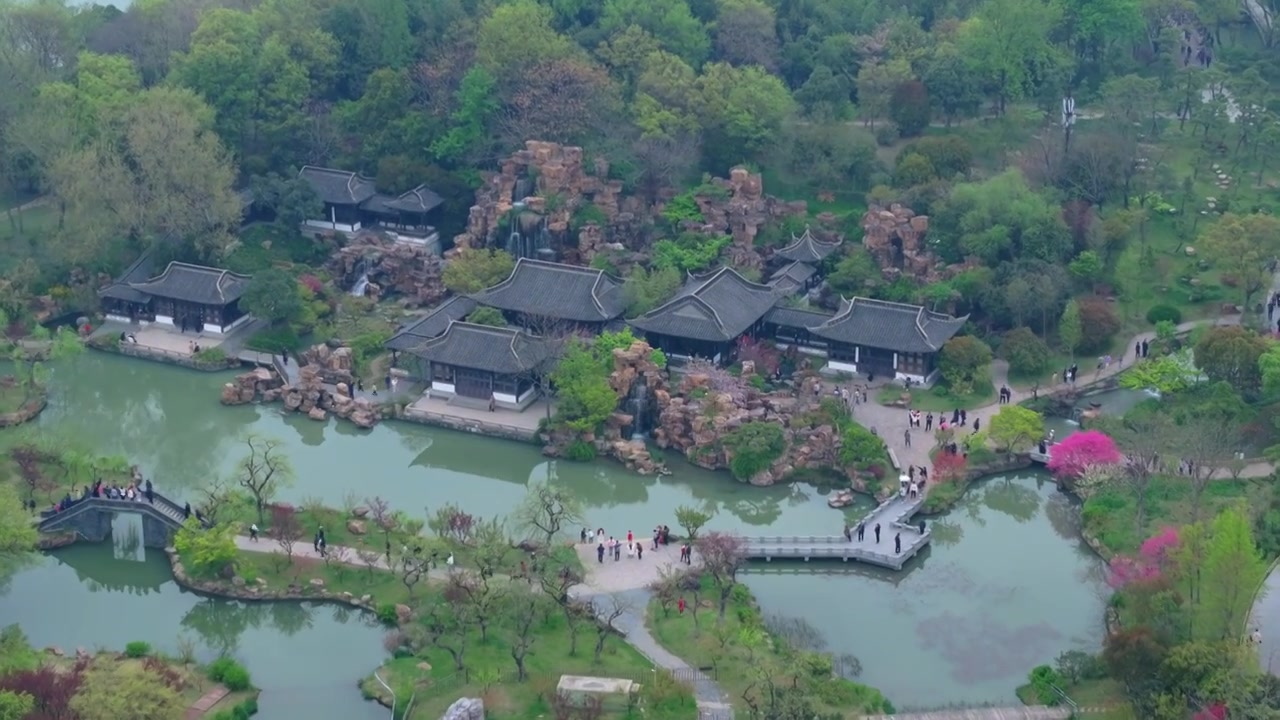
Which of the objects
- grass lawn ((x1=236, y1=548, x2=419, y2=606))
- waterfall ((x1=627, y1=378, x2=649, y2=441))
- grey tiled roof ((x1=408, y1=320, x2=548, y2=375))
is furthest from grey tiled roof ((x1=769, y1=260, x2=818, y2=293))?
grass lawn ((x1=236, y1=548, x2=419, y2=606))

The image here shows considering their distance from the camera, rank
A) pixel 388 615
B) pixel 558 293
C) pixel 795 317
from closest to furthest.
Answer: pixel 388 615 < pixel 795 317 < pixel 558 293

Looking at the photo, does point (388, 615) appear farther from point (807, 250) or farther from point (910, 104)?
point (910, 104)

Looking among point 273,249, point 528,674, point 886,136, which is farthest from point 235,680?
point 886,136

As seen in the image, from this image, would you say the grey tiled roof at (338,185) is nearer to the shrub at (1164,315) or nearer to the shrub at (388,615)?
the shrub at (388,615)

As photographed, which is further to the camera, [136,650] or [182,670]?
[136,650]

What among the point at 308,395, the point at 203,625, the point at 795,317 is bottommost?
the point at 203,625

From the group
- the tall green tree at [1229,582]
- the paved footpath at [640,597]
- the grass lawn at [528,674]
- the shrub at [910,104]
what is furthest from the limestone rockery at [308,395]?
the tall green tree at [1229,582]

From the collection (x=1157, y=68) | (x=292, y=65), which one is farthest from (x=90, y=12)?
(x=1157, y=68)
